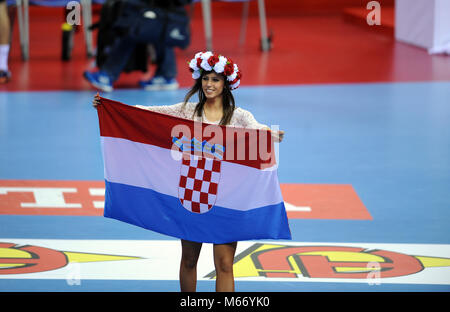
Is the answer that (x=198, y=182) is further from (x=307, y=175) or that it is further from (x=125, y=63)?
(x=125, y=63)

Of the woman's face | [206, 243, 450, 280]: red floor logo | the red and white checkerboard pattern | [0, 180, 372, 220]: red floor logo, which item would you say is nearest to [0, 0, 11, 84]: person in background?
[0, 180, 372, 220]: red floor logo

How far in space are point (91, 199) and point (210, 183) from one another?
2.30 meters

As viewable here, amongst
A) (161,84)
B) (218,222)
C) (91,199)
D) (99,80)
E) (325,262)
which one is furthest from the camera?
(161,84)

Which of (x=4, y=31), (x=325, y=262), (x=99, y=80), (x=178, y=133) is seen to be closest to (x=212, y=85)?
(x=178, y=133)

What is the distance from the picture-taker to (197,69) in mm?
4039

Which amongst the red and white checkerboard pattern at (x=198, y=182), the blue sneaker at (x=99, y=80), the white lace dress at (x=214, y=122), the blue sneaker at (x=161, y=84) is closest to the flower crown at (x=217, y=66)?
the white lace dress at (x=214, y=122)

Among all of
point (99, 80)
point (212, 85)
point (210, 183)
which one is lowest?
point (210, 183)

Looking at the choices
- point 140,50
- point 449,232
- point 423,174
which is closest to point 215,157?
point 449,232

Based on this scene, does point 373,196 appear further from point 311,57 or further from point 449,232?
point 311,57

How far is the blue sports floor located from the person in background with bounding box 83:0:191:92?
241 millimetres

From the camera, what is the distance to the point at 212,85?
3.97m

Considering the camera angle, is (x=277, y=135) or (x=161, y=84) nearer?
(x=277, y=135)

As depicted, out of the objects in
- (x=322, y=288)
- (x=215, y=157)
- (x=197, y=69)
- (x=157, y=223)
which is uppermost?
(x=197, y=69)
